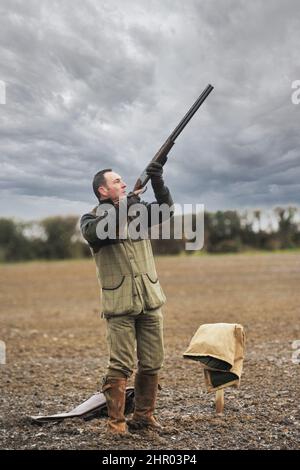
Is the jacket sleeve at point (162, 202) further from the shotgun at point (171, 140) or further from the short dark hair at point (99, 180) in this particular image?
the short dark hair at point (99, 180)

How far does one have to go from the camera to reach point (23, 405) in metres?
6.98

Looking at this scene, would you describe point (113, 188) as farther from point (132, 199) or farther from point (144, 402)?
point (144, 402)

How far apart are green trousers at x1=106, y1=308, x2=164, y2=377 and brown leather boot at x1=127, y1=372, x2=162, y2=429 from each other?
0.09 meters

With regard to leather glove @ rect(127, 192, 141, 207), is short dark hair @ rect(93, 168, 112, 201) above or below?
above

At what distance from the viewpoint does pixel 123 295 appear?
5.24m

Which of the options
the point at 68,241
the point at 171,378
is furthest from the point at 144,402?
the point at 68,241

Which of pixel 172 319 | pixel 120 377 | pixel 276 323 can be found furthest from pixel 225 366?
pixel 172 319

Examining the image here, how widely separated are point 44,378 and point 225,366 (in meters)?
3.69

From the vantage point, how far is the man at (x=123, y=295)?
207 inches

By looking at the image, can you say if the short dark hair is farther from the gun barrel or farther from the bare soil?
the bare soil

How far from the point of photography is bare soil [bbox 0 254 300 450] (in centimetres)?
540

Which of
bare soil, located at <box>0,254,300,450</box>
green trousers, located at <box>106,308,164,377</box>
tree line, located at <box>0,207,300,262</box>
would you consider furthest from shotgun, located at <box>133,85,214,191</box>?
tree line, located at <box>0,207,300,262</box>

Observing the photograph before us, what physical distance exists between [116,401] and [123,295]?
990 millimetres

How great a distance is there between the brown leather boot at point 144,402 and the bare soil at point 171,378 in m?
0.16
